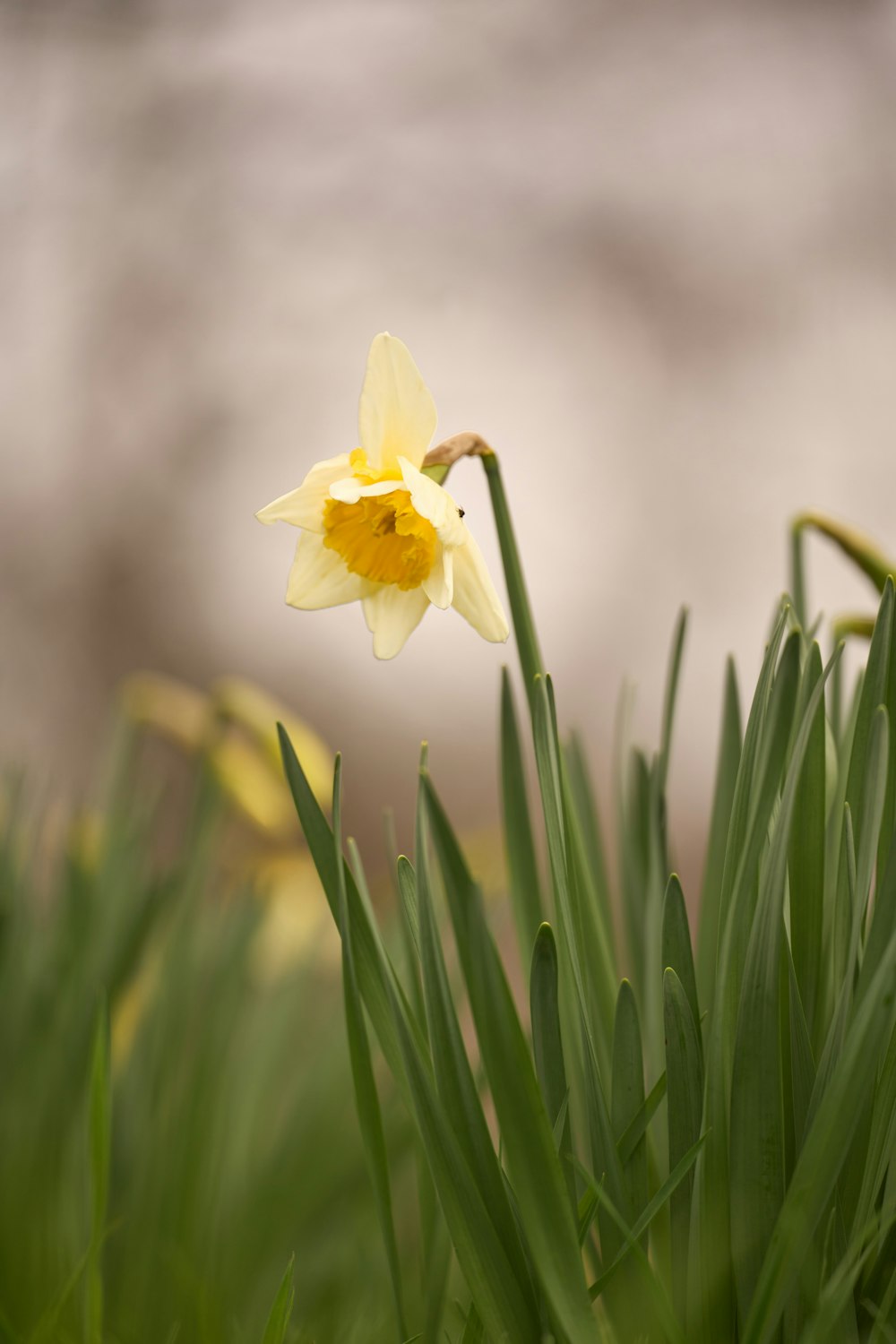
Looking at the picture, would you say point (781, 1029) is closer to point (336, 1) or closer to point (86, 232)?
point (86, 232)

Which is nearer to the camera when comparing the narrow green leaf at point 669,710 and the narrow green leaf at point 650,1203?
the narrow green leaf at point 650,1203

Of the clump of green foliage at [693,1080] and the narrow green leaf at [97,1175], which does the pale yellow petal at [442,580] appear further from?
the narrow green leaf at [97,1175]

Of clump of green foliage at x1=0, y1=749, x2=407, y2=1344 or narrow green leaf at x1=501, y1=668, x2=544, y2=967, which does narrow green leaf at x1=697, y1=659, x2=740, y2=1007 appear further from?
clump of green foliage at x1=0, y1=749, x2=407, y2=1344

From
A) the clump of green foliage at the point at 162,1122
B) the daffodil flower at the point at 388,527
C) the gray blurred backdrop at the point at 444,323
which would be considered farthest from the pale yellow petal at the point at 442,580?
the gray blurred backdrop at the point at 444,323

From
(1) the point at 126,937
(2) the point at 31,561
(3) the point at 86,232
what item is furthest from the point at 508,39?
(1) the point at 126,937

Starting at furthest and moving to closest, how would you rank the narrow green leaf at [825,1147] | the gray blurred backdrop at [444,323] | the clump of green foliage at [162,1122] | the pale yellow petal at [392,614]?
the gray blurred backdrop at [444,323], the clump of green foliage at [162,1122], the pale yellow petal at [392,614], the narrow green leaf at [825,1147]

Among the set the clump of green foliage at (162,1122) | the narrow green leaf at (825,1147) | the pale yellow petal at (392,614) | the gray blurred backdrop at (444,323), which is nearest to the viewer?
the narrow green leaf at (825,1147)
